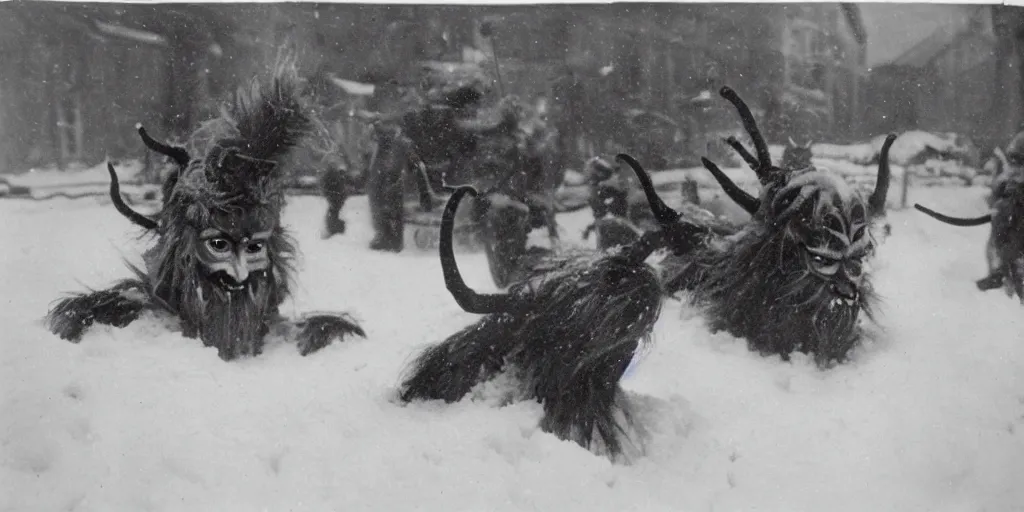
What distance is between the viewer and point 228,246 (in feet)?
6.95

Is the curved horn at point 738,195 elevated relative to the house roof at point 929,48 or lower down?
lower down

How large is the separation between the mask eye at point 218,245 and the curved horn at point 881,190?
5.85 ft

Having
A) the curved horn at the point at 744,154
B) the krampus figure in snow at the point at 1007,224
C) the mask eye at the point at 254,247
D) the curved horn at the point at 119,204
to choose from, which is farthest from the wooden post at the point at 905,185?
the curved horn at the point at 119,204

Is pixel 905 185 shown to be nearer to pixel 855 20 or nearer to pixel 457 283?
pixel 855 20

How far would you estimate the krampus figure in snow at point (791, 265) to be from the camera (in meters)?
2.13

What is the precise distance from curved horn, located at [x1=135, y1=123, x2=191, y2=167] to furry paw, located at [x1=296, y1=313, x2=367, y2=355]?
0.55 metres

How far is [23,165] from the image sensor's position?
7.11 ft

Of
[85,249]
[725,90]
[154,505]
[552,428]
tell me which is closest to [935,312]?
[725,90]

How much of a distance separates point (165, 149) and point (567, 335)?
1199 mm

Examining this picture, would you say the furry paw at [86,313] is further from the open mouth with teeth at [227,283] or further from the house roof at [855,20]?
the house roof at [855,20]

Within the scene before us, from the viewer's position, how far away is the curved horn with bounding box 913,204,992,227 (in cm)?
231

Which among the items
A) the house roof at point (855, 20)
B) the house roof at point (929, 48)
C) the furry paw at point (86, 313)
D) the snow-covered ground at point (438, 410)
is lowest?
the snow-covered ground at point (438, 410)

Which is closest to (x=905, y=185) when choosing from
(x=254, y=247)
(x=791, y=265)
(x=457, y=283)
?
(x=791, y=265)

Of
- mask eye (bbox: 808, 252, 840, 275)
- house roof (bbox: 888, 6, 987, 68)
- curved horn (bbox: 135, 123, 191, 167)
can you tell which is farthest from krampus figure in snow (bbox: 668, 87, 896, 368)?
curved horn (bbox: 135, 123, 191, 167)
